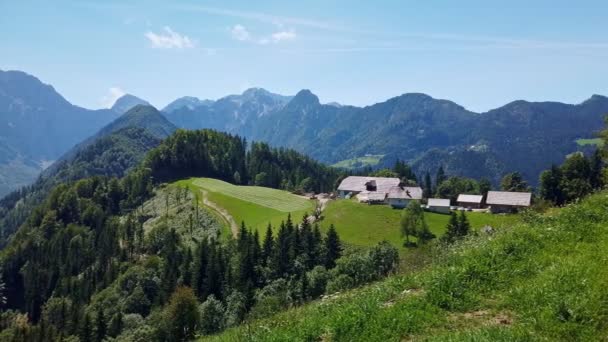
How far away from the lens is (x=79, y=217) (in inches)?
7771

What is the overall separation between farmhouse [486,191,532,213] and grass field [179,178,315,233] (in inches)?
2190

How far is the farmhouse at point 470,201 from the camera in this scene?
15188cm

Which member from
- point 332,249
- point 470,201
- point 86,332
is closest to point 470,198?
point 470,201

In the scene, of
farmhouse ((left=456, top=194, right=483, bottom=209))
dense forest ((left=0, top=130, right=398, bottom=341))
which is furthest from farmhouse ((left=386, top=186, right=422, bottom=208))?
dense forest ((left=0, top=130, right=398, bottom=341))

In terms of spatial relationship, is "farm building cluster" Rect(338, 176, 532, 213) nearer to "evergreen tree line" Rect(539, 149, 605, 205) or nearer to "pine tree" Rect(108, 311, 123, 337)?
"evergreen tree line" Rect(539, 149, 605, 205)

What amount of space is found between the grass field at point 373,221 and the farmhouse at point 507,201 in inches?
600

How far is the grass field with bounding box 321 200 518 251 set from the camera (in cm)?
10888

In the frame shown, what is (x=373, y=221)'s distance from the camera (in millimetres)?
121562

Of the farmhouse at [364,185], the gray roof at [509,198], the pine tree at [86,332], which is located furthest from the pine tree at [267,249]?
the gray roof at [509,198]

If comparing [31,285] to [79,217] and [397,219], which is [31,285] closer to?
[79,217]

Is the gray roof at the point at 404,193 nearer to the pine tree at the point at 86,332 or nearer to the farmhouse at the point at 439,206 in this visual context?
the farmhouse at the point at 439,206

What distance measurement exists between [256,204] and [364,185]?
41.6 metres

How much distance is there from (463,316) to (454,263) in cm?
383

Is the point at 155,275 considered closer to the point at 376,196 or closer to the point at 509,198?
the point at 376,196
